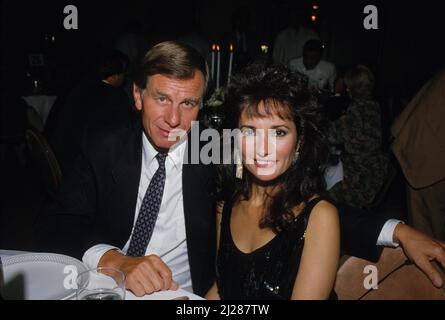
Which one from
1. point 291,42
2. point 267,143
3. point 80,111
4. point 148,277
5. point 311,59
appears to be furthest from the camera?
point 291,42

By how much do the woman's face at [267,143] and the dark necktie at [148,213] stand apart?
47 centimetres

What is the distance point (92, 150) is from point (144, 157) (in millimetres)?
260

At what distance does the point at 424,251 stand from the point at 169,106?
1218mm

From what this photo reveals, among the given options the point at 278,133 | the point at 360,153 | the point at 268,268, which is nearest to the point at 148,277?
the point at 268,268

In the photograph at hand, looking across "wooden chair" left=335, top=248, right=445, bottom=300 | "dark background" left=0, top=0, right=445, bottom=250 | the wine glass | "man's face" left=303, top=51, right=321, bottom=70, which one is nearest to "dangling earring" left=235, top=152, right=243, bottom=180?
"wooden chair" left=335, top=248, right=445, bottom=300

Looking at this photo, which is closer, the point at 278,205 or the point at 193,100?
the point at 278,205

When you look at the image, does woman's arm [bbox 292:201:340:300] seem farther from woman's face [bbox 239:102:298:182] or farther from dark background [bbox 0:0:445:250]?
dark background [bbox 0:0:445:250]

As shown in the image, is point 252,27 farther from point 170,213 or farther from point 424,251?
point 424,251

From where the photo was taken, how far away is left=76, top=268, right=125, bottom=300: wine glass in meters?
1.17

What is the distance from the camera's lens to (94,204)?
2.04 m

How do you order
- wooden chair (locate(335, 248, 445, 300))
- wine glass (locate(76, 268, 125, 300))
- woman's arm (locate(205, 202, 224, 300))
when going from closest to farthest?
wine glass (locate(76, 268, 125, 300)) → wooden chair (locate(335, 248, 445, 300)) → woman's arm (locate(205, 202, 224, 300))

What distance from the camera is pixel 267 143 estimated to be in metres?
1.68

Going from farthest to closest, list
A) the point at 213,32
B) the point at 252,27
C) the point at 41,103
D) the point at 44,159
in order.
A: 1. the point at 252,27
2. the point at 213,32
3. the point at 41,103
4. the point at 44,159

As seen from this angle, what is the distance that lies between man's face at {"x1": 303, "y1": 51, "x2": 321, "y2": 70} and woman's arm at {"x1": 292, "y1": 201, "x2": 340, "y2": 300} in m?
4.56
